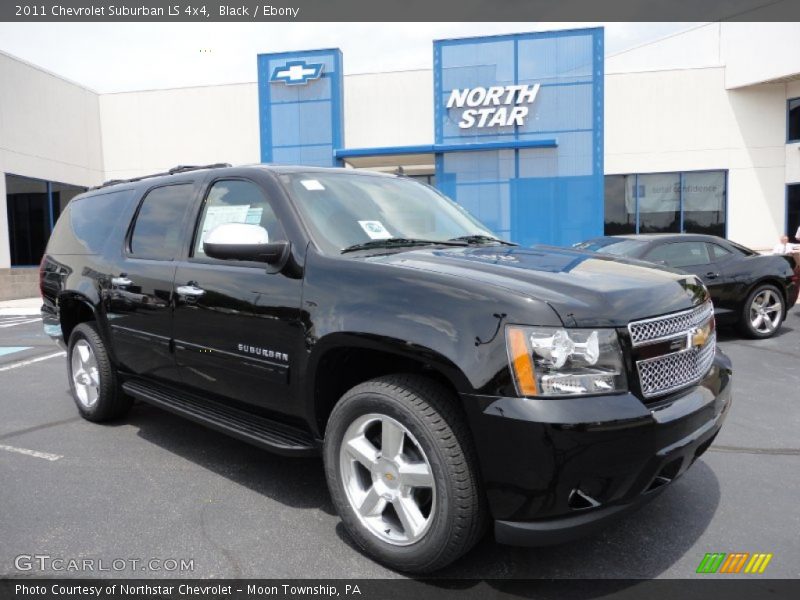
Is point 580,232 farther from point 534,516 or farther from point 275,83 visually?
point 534,516

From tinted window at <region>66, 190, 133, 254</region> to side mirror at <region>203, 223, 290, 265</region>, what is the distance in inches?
79.9

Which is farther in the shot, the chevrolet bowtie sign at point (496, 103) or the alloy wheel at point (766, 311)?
the chevrolet bowtie sign at point (496, 103)

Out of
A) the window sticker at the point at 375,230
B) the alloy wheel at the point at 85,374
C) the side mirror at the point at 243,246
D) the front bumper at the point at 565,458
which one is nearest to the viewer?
the front bumper at the point at 565,458

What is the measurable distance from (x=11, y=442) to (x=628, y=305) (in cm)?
457

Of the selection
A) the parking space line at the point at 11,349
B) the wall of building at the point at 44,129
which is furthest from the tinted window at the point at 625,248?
the wall of building at the point at 44,129

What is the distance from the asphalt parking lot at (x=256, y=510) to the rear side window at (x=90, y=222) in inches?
58.8

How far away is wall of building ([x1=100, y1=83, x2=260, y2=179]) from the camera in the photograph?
21.4m

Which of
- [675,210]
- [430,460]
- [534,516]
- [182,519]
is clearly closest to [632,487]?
[534,516]

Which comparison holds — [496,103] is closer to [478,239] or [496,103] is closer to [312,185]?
[478,239]

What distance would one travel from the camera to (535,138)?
16781 millimetres

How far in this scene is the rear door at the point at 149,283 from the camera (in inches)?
154

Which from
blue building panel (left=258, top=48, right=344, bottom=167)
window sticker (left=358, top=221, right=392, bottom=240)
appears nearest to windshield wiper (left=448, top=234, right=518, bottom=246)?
window sticker (left=358, top=221, right=392, bottom=240)

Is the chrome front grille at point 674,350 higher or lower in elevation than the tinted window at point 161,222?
lower

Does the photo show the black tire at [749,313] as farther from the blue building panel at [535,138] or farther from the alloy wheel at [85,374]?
the alloy wheel at [85,374]
